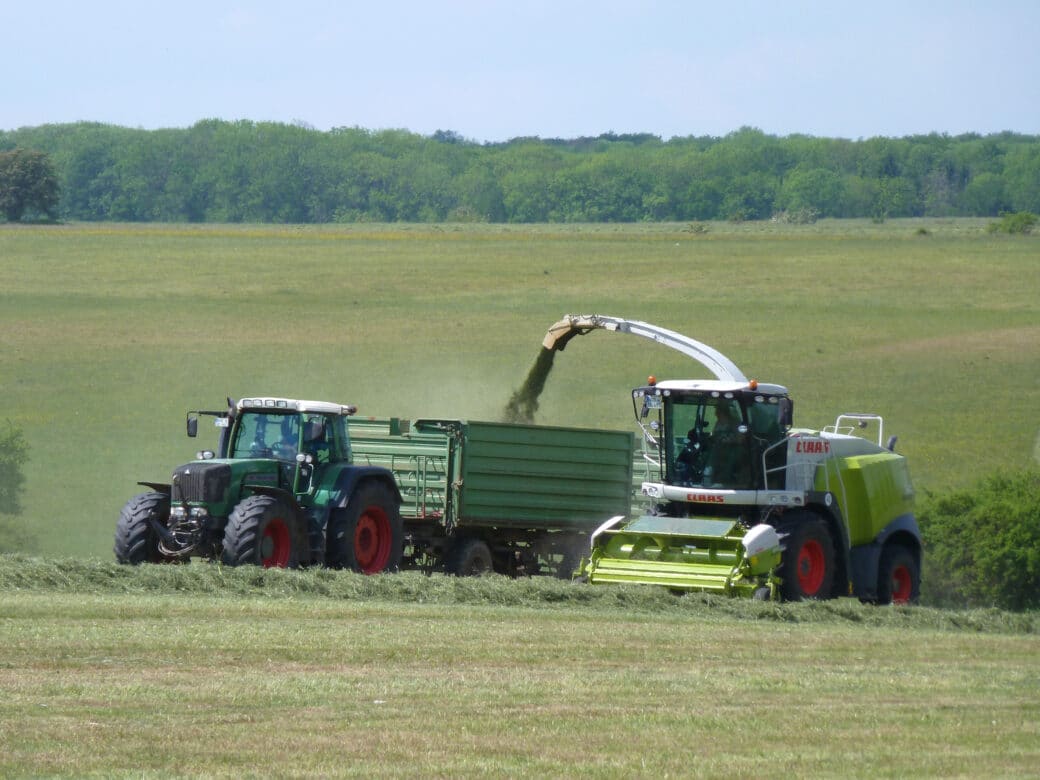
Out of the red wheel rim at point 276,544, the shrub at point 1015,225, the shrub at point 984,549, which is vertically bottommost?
the shrub at point 984,549

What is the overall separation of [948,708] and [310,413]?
377 inches

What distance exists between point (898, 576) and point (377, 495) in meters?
6.67

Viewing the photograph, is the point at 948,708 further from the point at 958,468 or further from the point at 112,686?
the point at 958,468

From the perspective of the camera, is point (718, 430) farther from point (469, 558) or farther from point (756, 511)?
point (469, 558)

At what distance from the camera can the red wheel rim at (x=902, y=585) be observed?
794 inches

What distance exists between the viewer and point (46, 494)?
3412 centimetres

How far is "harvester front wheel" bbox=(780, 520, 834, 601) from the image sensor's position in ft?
58.1

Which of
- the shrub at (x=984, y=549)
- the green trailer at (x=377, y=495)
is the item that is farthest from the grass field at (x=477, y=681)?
the shrub at (x=984, y=549)

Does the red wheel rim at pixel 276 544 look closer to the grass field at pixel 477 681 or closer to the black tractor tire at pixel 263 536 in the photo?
the black tractor tire at pixel 263 536

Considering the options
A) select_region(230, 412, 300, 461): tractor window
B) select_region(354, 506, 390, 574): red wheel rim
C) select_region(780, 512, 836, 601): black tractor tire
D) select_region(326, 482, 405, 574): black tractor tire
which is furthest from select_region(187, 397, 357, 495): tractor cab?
select_region(780, 512, 836, 601): black tractor tire

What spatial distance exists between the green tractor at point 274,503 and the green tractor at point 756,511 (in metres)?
2.52

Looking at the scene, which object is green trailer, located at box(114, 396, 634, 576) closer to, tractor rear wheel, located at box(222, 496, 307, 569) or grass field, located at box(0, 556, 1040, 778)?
tractor rear wheel, located at box(222, 496, 307, 569)

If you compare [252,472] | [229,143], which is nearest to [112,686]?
[252,472]

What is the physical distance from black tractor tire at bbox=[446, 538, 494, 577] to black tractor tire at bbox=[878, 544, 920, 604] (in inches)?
190
